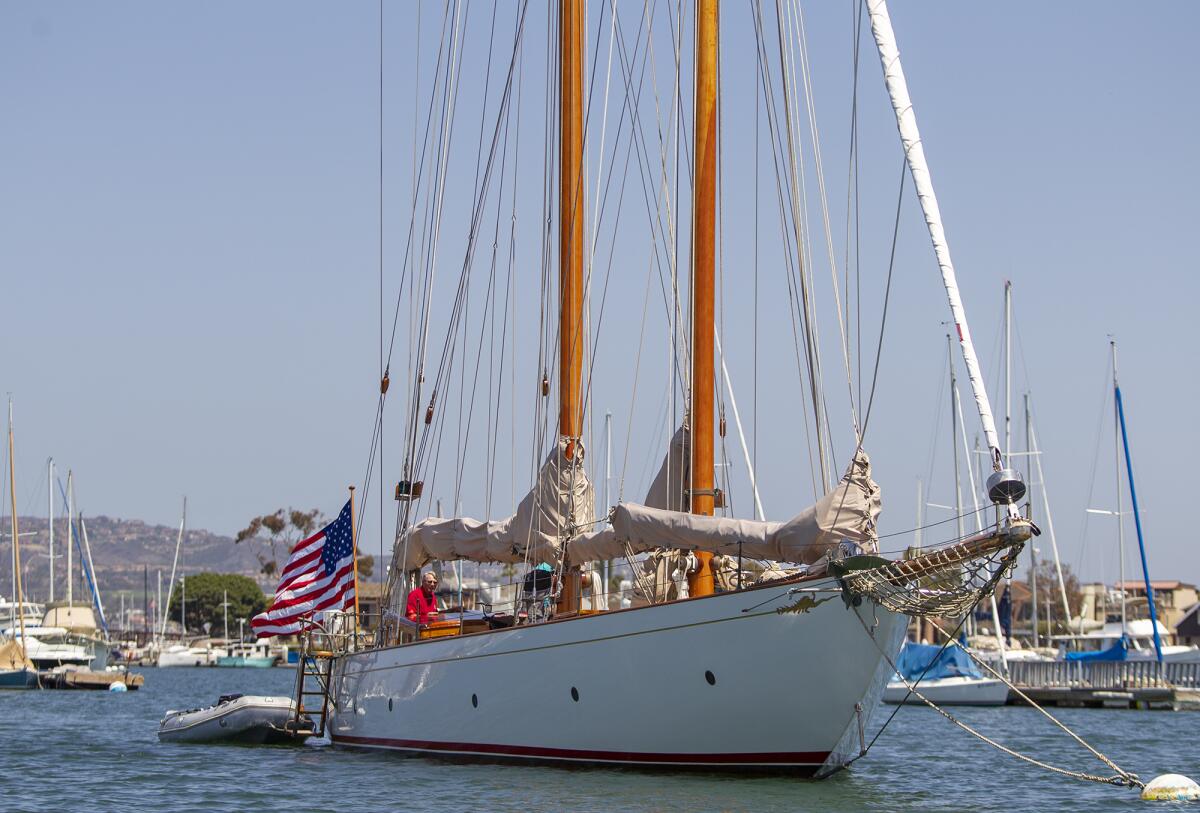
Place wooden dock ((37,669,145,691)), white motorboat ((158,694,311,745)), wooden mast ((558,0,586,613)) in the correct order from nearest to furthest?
wooden mast ((558,0,586,613)) → white motorboat ((158,694,311,745)) → wooden dock ((37,669,145,691))

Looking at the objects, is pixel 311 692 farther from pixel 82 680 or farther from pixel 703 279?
pixel 82 680

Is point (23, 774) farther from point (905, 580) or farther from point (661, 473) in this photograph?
point (905, 580)

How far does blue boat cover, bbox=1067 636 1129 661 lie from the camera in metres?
61.9

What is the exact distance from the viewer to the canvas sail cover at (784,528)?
796 inches

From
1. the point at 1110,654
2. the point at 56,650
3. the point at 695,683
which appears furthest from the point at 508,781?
the point at 56,650

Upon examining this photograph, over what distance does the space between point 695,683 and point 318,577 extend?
37.2 ft

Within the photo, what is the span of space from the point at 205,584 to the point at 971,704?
114217 mm

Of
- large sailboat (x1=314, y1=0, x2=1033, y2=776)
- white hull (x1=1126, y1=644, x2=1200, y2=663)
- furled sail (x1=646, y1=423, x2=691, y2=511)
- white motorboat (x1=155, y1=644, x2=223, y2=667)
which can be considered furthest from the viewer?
white motorboat (x1=155, y1=644, x2=223, y2=667)

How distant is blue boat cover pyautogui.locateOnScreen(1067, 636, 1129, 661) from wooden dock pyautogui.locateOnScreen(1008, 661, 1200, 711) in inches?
88.4

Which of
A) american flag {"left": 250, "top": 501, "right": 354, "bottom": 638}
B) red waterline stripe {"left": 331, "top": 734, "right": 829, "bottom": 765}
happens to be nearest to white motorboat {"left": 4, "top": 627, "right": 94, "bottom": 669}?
american flag {"left": 250, "top": 501, "right": 354, "bottom": 638}

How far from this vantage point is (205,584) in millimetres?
158125

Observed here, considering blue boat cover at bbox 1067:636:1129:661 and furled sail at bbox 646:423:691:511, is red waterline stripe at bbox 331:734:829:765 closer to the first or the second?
furled sail at bbox 646:423:691:511

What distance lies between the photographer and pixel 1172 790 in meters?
20.5

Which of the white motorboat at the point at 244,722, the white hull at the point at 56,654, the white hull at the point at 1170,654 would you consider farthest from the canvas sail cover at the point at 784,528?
the white hull at the point at 56,654
